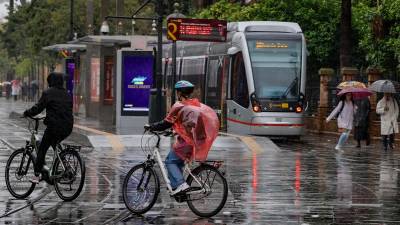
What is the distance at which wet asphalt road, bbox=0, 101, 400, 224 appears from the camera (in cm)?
1262

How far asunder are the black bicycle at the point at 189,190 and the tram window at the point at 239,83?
60.3ft

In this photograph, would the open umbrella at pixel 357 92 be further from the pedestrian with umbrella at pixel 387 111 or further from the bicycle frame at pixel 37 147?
the bicycle frame at pixel 37 147

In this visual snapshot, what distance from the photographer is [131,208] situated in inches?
511

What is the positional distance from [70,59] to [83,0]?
1621 cm

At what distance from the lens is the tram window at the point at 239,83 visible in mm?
31372

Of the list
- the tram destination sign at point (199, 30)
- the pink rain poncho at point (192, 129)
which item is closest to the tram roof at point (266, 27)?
the tram destination sign at point (199, 30)

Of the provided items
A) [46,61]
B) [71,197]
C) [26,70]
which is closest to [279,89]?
[71,197]

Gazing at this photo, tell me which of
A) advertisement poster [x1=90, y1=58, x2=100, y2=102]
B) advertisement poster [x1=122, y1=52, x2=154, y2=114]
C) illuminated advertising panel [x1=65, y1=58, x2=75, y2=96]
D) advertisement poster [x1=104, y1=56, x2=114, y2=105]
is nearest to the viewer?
advertisement poster [x1=122, y1=52, x2=154, y2=114]

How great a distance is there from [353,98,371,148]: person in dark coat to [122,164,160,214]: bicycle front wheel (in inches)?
A: 649

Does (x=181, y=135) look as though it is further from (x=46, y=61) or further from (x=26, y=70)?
(x=26, y=70)

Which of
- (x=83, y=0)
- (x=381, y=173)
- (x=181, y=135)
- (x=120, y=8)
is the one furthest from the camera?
(x=83, y=0)

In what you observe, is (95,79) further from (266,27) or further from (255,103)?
(255,103)

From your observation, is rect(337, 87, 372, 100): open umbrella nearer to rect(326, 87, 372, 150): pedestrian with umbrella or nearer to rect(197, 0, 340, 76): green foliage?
rect(326, 87, 372, 150): pedestrian with umbrella

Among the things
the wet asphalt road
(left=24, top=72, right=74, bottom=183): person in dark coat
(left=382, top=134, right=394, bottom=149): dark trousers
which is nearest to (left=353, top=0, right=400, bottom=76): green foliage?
(left=382, top=134, right=394, bottom=149): dark trousers
